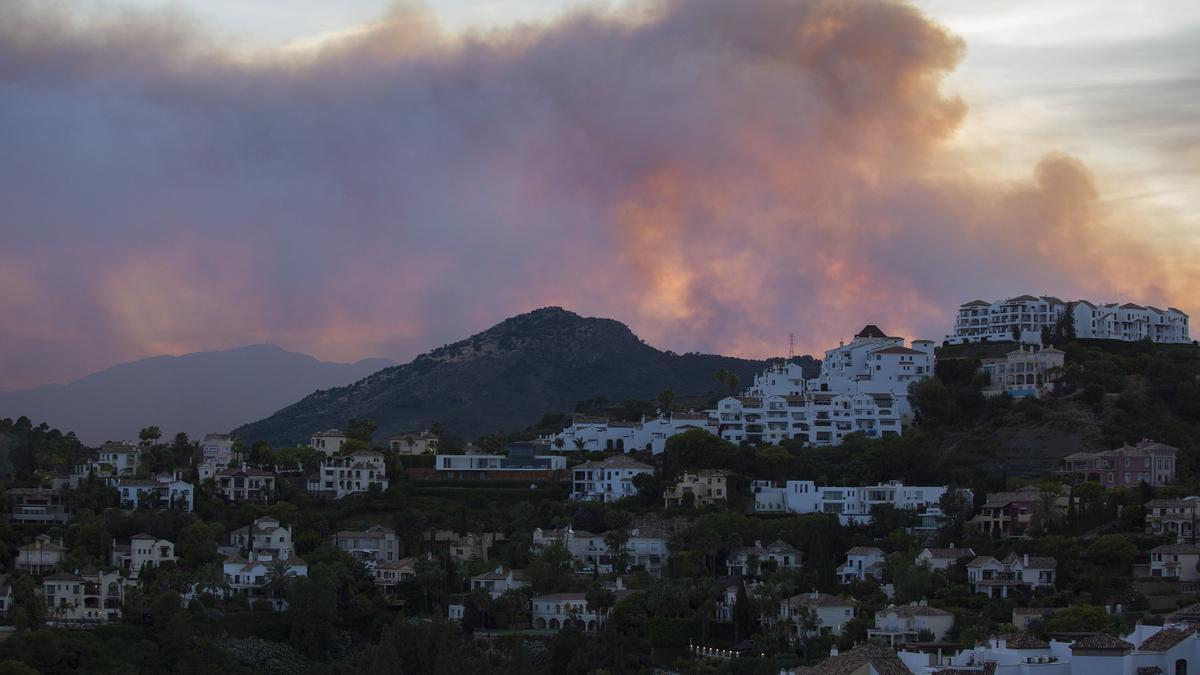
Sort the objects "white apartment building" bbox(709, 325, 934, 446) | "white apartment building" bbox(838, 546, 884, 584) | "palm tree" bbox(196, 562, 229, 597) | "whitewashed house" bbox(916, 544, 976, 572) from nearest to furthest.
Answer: "whitewashed house" bbox(916, 544, 976, 572)
"white apartment building" bbox(838, 546, 884, 584)
"palm tree" bbox(196, 562, 229, 597)
"white apartment building" bbox(709, 325, 934, 446)

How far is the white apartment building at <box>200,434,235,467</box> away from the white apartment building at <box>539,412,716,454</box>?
14.4 meters

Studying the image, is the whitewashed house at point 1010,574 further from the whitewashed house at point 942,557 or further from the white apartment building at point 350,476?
the white apartment building at point 350,476

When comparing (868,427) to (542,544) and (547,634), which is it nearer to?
(542,544)

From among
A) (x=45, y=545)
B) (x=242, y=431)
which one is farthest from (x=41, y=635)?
(x=242, y=431)

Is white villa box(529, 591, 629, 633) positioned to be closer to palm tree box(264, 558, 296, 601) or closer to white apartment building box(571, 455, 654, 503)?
palm tree box(264, 558, 296, 601)

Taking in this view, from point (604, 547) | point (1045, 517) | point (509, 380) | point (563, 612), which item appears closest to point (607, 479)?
point (604, 547)

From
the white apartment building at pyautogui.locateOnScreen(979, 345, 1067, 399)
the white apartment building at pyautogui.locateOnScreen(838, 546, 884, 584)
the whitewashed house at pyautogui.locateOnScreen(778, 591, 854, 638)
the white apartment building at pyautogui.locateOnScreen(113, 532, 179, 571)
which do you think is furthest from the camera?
the white apartment building at pyautogui.locateOnScreen(979, 345, 1067, 399)

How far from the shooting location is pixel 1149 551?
60.2m

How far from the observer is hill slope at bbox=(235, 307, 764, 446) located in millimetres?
127875

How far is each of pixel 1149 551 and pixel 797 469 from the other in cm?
1904

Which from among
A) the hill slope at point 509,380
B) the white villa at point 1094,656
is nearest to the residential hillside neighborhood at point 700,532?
the white villa at point 1094,656

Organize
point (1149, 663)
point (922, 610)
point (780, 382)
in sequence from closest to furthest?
1. point (1149, 663)
2. point (922, 610)
3. point (780, 382)

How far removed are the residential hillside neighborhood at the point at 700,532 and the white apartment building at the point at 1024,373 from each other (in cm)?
15

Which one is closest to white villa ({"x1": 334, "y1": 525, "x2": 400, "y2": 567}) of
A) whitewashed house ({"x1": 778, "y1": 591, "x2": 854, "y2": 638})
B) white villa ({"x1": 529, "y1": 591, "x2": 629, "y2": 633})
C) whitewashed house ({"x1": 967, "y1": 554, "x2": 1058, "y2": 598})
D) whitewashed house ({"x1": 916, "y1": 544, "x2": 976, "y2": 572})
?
Result: white villa ({"x1": 529, "y1": 591, "x2": 629, "y2": 633})
